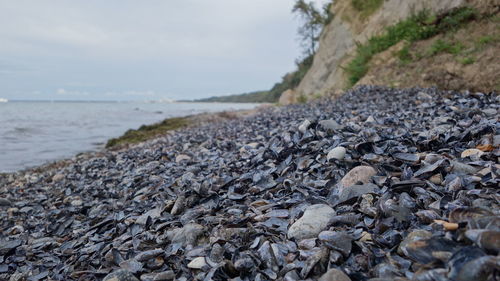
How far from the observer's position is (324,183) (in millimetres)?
2869

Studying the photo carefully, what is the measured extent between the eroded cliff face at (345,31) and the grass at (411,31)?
44 centimetres

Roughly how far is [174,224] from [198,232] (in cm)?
42

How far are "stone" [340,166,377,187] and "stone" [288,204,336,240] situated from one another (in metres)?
0.48

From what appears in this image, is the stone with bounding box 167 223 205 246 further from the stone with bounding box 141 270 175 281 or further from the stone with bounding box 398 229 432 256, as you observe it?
the stone with bounding box 398 229 432 256

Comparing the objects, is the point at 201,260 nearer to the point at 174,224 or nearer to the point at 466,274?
the point at 174,224

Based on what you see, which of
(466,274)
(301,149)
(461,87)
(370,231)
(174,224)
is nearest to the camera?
(466,274)

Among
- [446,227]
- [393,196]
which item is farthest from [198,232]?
[446,227]

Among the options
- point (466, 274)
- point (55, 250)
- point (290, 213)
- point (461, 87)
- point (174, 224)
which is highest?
point (461, 87)

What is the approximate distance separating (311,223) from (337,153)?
1.27m

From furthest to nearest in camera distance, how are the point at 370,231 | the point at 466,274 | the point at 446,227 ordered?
1. the point at 370,231
2. the point at 446,227
3. the point at 466,274

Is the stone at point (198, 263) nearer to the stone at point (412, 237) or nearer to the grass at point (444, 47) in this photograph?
the stone at point (412, 237)

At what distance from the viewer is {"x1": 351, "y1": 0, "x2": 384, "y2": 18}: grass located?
17.4m

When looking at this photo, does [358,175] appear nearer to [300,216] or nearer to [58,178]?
[300,216]

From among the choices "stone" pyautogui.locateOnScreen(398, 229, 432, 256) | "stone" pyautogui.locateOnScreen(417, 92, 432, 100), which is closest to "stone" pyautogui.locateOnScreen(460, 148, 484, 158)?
"stone" pyautogui.locateOnScreen(398, 229, 432, 256)
